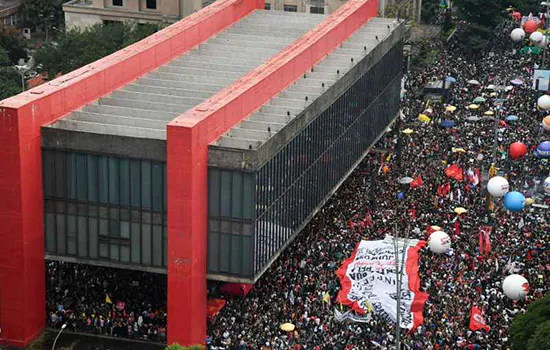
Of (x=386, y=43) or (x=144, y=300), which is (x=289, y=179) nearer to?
(x=144, y=300)

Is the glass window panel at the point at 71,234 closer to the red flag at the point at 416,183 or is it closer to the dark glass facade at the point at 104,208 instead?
the dark glass facade at the point at 104,208

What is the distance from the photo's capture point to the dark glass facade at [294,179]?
64500 millimetres

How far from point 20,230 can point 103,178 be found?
16.1 ft

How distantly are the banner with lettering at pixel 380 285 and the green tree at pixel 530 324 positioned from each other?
5.15m

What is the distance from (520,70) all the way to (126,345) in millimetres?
64461

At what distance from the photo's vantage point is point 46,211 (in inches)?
2608

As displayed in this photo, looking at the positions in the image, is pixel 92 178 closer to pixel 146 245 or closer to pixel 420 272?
pixel 146 245

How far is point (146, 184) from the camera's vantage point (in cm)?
6469

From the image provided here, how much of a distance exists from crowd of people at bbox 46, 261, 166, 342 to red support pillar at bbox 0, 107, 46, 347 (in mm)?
2132

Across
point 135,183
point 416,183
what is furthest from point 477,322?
point 416,183

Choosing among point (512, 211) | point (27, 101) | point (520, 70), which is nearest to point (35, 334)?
point (27, 101)

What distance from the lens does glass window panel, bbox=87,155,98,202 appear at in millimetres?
65250

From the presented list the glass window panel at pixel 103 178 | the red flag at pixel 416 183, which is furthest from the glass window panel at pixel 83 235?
the red flag at pixel 416 183

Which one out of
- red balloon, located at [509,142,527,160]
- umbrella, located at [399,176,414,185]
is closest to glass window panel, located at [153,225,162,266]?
umbrella, located at [399,176,414,185]
